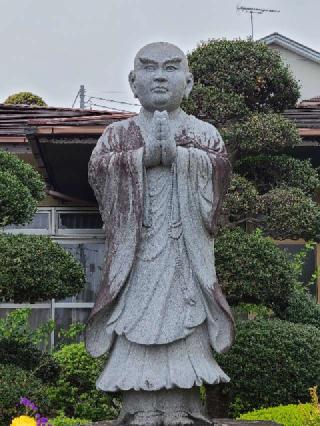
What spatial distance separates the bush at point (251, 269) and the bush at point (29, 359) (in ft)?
7.17

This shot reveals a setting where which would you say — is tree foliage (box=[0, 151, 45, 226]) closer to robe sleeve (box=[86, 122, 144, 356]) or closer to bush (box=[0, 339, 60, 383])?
bush (box=[0, 339, 60, 383])

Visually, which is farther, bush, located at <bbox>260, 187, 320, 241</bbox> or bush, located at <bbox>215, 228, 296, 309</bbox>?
bush, located at <bbox>260, 187, 320, 241</bbox>

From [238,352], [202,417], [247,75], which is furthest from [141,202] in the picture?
[247,75]

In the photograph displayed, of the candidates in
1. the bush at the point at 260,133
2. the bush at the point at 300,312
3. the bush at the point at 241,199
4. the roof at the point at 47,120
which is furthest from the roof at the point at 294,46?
the bush at the point at 300,312

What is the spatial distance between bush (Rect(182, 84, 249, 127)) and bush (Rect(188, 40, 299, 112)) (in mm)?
157

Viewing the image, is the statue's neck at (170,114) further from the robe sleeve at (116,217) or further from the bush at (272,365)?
the bush at (272,365)

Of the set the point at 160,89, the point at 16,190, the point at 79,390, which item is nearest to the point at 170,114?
the point at 160,89

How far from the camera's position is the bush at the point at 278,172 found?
10.3 metres

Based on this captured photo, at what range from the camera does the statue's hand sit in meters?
5.84

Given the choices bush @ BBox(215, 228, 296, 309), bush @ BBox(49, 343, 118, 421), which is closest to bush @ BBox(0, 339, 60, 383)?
bush @ BBox(49, 343, 118, 421)

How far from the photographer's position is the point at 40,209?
13.5 metres

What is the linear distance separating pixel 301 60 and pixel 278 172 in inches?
437

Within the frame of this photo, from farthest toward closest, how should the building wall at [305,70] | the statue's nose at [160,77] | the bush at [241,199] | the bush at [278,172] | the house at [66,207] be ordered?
the building wall at [305,70], the house at [66,207], the bush at [278,172], the bush at [241,199], the statue's nose at [160,77]

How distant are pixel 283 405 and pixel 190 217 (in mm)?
3248
